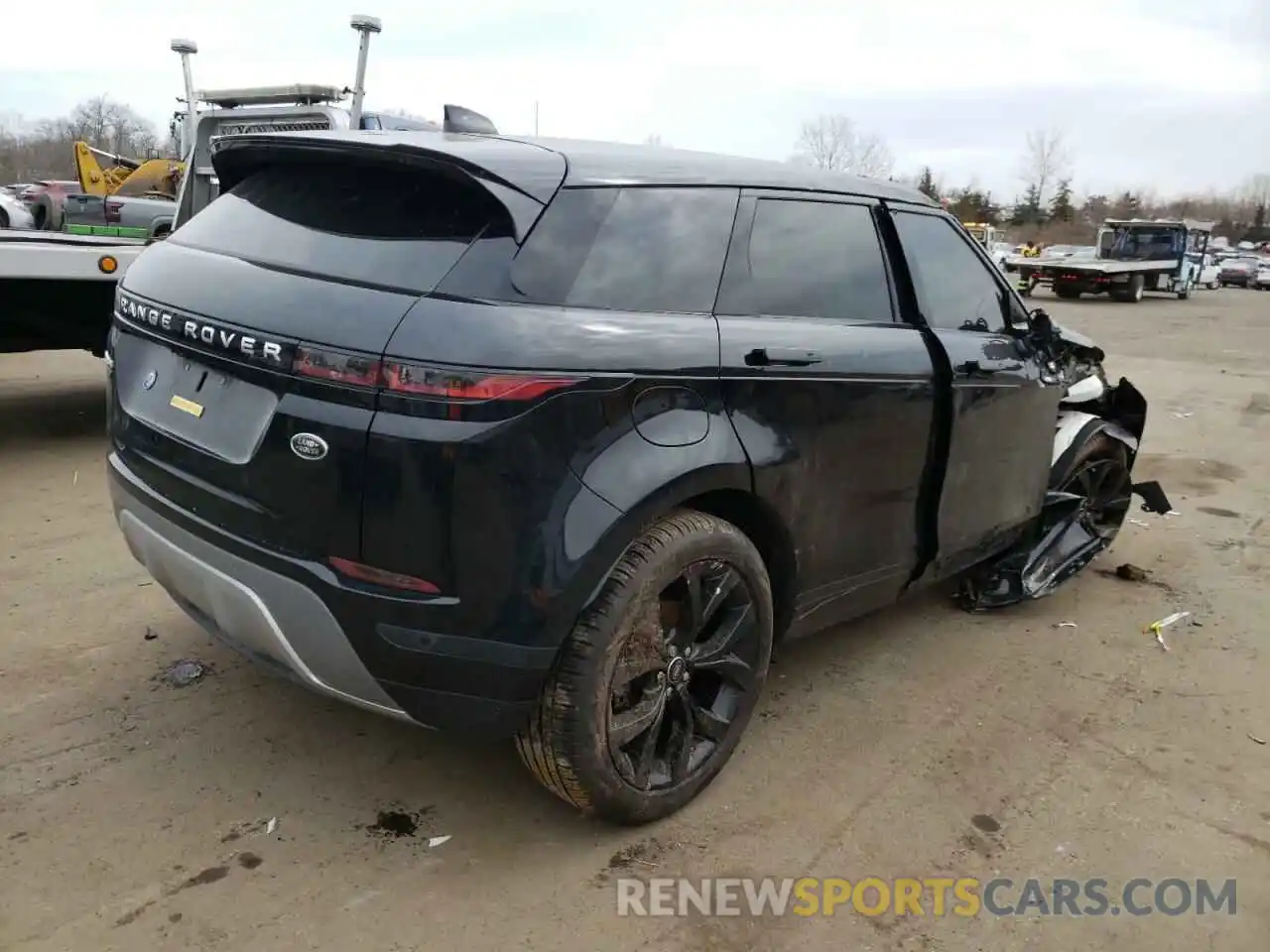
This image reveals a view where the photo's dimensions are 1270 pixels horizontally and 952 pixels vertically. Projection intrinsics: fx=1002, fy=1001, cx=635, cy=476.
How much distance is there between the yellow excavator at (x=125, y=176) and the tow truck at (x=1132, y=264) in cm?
2164

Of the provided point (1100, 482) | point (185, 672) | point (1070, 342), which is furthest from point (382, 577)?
point (1100, 482)

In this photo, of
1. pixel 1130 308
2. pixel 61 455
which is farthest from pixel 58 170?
pixel 61 455

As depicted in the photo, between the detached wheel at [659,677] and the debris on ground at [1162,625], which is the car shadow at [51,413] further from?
the debris on ground at [1162,625]

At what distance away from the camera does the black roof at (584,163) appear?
253 centimetres

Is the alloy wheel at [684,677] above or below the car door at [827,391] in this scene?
below

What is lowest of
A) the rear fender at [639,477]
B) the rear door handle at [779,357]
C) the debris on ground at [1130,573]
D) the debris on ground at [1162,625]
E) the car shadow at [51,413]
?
the car shadow at [51,413]

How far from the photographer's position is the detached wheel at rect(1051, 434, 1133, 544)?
4.97 metres

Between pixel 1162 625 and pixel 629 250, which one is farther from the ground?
pixel 629 250

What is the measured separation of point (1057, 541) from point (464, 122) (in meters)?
3.31

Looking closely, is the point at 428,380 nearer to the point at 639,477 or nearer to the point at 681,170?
the point at 639,477

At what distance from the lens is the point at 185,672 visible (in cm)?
354

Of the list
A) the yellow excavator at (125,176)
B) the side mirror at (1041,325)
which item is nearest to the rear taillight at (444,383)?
the side mirror at (1041,325)

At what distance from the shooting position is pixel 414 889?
8.36ft

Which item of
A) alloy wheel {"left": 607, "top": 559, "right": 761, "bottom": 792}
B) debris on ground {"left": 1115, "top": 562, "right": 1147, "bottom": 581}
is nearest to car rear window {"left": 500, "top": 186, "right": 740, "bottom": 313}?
alloy wheel {"left": 607, "top": 559, "right": 761, "bottom": 792}
